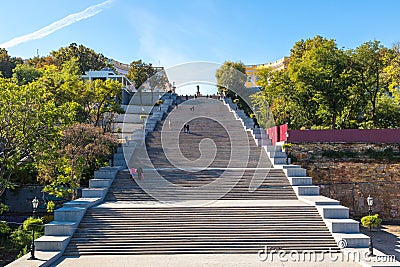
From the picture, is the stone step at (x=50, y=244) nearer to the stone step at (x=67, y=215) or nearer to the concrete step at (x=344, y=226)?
the stone step at (x=67, y=215)

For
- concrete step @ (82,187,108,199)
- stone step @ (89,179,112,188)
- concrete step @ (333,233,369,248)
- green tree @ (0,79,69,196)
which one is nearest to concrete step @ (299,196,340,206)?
concrete step @ (333,233,369,248)

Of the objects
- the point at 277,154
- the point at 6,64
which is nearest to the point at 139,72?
the point at 6,64

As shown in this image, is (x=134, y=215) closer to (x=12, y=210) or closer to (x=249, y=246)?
(x=249, y=246)

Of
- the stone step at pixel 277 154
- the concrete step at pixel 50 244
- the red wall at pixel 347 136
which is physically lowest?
the concrete step at pixel 50 244

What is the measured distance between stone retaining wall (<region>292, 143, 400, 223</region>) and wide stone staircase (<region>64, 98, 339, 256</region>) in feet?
11.1

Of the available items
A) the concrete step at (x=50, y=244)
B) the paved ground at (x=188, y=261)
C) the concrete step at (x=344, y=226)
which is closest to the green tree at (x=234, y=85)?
the concrete step at (x=344, y=226)

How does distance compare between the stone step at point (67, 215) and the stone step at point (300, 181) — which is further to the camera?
the stone step at point (300, 181)

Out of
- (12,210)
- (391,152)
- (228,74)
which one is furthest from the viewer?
(228,74)

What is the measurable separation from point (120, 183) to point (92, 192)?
6.88ft

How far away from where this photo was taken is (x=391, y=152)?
24.6 m

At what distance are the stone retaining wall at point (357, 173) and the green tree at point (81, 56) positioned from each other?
4034 cm

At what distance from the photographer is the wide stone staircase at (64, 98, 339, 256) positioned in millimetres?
13609

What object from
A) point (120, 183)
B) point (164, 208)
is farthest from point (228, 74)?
point (164, 208)

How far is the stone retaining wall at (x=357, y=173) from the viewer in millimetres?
22781
